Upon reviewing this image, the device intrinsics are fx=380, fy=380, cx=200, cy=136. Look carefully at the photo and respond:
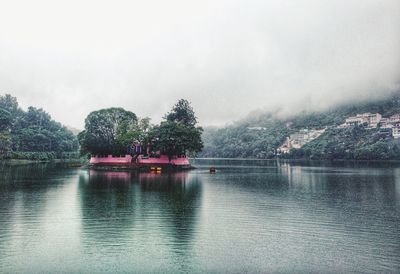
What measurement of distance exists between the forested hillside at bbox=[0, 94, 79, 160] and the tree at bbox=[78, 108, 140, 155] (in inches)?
1166

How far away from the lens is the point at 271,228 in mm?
19797

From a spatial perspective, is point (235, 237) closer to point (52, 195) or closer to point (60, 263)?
point (60, 263)

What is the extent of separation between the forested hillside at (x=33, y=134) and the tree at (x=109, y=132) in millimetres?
29620

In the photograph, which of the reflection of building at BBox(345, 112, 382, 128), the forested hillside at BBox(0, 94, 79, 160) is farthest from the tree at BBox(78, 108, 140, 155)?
the reflection of building at BBox(345, 112, 382, 128)

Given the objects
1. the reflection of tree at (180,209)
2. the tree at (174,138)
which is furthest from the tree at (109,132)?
the reflection of tree at (180,209)

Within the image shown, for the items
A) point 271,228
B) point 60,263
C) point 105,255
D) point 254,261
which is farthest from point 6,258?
point 271,228

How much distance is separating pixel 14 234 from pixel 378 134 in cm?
15436

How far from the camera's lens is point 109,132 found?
86562 mm

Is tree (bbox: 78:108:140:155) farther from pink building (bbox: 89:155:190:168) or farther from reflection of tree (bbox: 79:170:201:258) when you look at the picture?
reflection of tree (bbox: 79:170:201:258)

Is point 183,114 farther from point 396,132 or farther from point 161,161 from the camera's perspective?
point 396,132

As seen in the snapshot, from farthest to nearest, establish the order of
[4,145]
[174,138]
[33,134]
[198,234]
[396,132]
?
[396,132] → [33,134] → [4,145] → [174,138] → [198,234]

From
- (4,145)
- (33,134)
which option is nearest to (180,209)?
(4,145)

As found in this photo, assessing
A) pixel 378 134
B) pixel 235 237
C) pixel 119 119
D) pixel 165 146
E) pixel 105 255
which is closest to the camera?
pixel 105 255

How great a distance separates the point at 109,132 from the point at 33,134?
46568mm
